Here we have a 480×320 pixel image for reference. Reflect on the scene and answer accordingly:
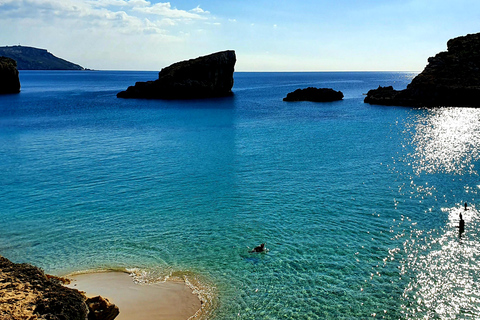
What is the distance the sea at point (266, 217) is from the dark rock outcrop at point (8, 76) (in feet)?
360

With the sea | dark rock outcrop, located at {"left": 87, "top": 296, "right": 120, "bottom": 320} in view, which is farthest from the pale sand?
dark rock outcrop, located at {"left": 87, "top": 296, "right": 120, "bottom": 320}

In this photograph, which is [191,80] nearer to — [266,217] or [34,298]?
[266,217]

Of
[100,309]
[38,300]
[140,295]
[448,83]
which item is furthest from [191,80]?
[38,300]

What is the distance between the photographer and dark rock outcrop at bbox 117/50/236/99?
150 m

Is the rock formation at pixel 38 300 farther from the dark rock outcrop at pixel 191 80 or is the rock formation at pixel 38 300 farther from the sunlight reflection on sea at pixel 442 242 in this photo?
the dark rock outcrop at pixel 191 80

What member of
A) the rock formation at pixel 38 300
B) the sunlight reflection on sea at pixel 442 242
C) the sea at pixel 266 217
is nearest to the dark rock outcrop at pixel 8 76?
the sea at pixel 266 217

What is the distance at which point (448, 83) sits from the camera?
11844 centimetres

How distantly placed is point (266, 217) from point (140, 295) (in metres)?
14.8

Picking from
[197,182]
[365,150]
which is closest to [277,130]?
[365,150]

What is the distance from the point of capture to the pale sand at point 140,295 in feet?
67.6

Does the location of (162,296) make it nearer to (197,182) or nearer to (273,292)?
(273,292)

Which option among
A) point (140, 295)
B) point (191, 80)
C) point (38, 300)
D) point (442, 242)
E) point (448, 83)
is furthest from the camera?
point (191, 80)

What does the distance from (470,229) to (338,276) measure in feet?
45.4

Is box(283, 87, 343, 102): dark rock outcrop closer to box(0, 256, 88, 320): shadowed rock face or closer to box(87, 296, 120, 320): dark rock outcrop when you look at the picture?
box(87, 296, 120, 320): dark rock outcrop
